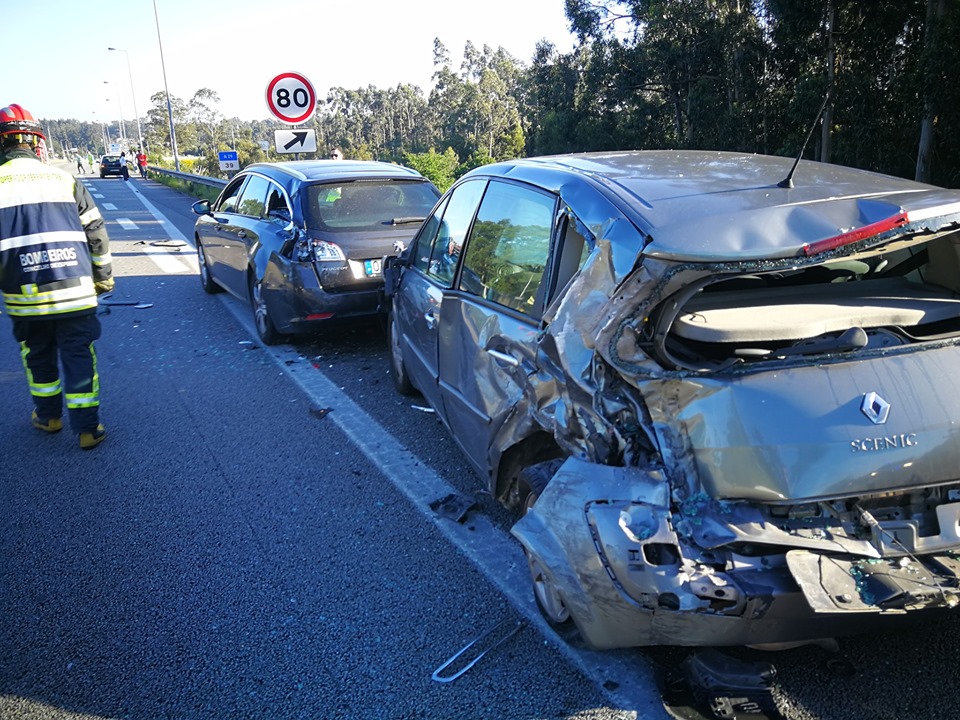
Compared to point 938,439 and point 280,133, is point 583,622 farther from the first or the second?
point 280,133

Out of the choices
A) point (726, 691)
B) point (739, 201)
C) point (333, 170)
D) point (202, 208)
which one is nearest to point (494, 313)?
point (739, 201)

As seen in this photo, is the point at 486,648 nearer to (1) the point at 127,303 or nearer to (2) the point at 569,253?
(2) the point at 569,253

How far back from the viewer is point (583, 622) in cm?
231

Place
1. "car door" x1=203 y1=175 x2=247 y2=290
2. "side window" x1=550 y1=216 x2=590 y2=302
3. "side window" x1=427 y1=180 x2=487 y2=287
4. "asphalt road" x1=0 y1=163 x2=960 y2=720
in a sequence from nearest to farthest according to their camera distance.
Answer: "asphalt road" x1=0 y1=163 x2=960 y2=720, "side window" x1=550 y1=216 x2=590 y2=302, "side window" x1=427 y1=180 x2=487 y2=287, "car door" x1=203 y1=175 x2=247 y2=290

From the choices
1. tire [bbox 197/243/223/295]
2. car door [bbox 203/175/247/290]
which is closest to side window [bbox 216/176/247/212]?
car door [bbox 203/175/247/290]

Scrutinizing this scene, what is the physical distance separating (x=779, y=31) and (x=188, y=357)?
19.7 m

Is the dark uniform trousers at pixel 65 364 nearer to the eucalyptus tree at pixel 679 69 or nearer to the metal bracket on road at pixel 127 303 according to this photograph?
the metal bracket on road at pixel 127 303

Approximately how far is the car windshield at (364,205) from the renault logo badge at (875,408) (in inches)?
195

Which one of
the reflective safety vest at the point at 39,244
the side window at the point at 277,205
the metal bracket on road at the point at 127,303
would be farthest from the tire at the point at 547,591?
the metal bracket on road at the point at 127,303

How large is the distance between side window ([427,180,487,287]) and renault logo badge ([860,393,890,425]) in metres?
2.27

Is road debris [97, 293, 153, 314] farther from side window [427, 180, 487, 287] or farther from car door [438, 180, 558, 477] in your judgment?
car door [438, 180, 558, 477]

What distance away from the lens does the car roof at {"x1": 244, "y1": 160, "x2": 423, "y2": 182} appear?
6.71 meters

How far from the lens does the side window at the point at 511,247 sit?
10.2 ft

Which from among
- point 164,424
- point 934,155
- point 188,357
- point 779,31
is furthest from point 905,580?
point 779,31
